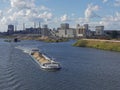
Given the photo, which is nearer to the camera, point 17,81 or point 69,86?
point 69,86

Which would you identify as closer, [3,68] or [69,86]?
[69,86]

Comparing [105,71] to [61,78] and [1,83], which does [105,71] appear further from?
[1,83]

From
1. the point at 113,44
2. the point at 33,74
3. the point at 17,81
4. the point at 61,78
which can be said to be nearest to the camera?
the point at 17,81

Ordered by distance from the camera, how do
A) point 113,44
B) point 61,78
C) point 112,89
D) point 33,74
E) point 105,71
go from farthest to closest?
point 113,44 → point 105,71 → point 33,74 → point 61,78 → point 112,89

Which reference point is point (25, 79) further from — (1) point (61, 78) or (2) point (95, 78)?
(2) point (95, 78)

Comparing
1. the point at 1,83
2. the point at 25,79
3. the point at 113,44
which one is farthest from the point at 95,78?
the point at 113,44

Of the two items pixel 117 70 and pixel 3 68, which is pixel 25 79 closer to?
pixel 3 68

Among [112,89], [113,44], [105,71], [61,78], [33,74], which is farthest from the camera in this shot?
[113,44]

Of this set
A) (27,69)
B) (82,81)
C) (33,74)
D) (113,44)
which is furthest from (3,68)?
(113,44)

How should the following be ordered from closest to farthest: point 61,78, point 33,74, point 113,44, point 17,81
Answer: point 17,81, point 61,78, point 33,74, point 113,44
